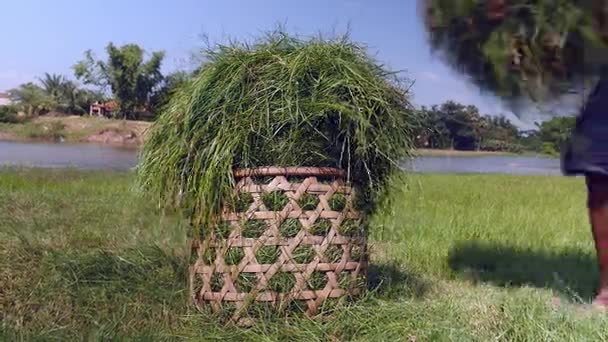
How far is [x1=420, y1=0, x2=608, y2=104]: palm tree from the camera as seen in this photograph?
2281 mm

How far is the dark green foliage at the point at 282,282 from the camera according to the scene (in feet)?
8.05

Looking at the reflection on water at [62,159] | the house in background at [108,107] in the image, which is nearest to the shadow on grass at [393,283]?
the house in background at [108,107]

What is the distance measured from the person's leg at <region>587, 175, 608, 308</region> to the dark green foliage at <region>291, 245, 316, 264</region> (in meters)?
1.17

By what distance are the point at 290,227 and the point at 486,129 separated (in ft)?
4.34

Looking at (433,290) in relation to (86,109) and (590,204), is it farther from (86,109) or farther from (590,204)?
(86,109)

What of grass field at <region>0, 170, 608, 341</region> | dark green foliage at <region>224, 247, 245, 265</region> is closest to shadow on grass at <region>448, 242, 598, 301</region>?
grass field at <region>0, 170, 608, 341</region>

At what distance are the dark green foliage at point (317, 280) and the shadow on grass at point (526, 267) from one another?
3.91 ft

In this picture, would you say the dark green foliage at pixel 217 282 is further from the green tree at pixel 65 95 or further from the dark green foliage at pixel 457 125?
the green tree at pixel 65 95

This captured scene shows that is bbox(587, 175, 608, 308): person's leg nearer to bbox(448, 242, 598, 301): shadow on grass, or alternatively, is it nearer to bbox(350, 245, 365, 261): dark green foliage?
bbox(448, 242, 598, 301): shadow on grass

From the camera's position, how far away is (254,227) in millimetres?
2469

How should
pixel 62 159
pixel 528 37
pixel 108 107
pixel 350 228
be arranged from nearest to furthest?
pixel 528 37 → pixel 350 228 → pixel 108 107 → pixel 62 159

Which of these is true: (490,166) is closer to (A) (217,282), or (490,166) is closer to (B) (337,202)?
(B) (337,202)

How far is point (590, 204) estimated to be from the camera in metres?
2.86

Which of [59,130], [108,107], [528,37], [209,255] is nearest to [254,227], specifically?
[209,255]
